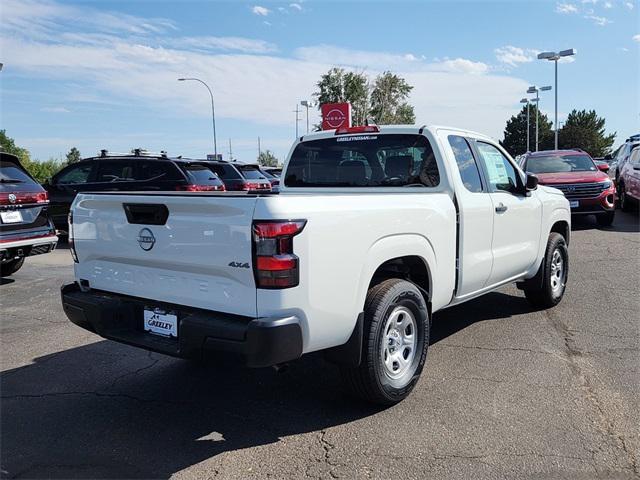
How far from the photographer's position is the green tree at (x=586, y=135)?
70.6m

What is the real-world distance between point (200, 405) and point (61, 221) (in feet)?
31.3

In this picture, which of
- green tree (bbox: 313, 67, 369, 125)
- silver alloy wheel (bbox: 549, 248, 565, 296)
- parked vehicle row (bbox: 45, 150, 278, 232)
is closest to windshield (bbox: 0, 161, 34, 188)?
parked vehicle row (bbox: 45, 150, 278, 232)

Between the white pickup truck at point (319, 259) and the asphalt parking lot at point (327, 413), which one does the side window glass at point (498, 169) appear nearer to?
the white pickup truck at point (319, 259)

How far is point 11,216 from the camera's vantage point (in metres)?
7.43

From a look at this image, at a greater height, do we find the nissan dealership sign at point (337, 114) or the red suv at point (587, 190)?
the nissan dealership sign at point (337, 114)

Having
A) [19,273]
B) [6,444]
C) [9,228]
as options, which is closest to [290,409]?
[6,444]

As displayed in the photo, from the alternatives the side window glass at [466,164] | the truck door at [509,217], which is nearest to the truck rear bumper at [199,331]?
the side window glass at [466,164]

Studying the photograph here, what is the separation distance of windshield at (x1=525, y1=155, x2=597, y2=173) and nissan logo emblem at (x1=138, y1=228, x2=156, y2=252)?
1151 cm

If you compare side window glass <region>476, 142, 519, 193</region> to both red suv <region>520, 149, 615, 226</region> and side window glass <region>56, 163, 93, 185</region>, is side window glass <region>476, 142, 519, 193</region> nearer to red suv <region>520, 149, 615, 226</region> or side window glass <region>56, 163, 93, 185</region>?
red suv <region>520, 149, 615, 226</region>

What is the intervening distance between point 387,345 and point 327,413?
1.93ft

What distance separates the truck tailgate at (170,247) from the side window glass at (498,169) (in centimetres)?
282

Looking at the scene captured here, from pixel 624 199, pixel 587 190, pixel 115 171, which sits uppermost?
pixel 115 171

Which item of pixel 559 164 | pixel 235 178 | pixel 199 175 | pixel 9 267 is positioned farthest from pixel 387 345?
pixel 559 164

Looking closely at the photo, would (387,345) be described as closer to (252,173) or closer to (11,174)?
(11,174)
